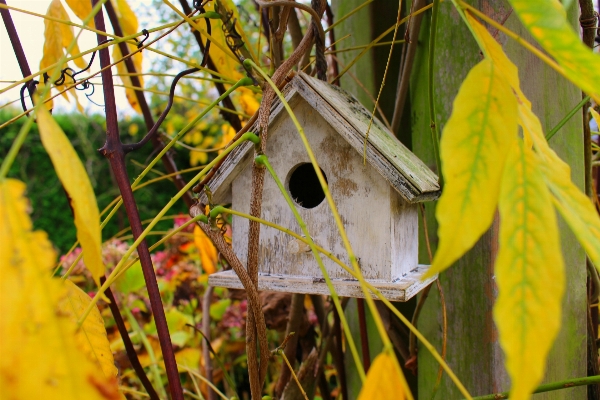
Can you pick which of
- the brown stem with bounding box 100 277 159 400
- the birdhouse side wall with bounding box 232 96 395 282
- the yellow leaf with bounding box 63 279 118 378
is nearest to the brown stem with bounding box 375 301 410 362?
the birdhouse side wall with bounding box 232 96 395 282

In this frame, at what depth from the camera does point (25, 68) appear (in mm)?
752

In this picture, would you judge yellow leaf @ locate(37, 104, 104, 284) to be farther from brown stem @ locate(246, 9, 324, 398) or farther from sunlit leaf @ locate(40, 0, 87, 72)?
sunlit leaf @ locate(40, 0, 87, 72)

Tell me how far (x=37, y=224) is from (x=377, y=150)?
20.4 ft

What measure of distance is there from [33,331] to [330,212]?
2.03 feet

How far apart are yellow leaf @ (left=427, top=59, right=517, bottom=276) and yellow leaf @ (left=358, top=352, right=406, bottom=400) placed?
0.21 ft

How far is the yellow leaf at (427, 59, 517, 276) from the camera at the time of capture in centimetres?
29

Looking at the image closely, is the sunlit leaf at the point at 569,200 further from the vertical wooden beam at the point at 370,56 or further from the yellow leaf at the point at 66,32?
the vertical wooden beam at the point at 370,56

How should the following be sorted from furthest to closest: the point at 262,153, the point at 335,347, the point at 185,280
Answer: the point at 185,280 < the point at 335,347 < the point at 262,153

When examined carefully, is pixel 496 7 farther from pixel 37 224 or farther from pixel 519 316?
pixel 37 224

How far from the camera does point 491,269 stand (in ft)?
2.87

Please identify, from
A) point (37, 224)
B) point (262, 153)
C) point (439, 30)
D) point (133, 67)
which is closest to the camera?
point (262, 153)

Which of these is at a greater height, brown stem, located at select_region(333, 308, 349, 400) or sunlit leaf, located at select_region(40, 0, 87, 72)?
sunlit leaf, located at select_region(40, 0, 87, 72)

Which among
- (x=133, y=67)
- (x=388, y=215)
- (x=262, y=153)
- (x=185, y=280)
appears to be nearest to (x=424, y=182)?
(x=388, y=215)

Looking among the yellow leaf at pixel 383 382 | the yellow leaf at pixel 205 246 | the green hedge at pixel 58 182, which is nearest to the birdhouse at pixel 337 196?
the yellow leaf at pixel 205 246
